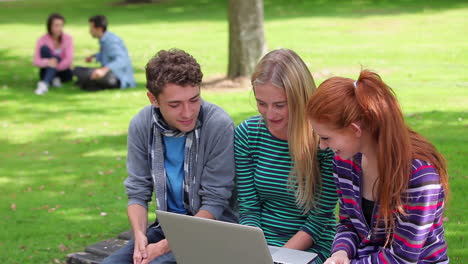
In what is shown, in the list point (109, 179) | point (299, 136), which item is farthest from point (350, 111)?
point (109, 179)

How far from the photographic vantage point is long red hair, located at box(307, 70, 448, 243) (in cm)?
308

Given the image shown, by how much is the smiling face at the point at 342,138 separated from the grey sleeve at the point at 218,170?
0.96 meters

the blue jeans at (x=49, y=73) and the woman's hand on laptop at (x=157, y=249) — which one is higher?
the woman's hand on laptop at (x=157, y=249)

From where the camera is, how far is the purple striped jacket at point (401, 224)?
10.2ft

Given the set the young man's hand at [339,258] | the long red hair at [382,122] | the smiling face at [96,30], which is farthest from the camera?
the smiling face at [96,30]

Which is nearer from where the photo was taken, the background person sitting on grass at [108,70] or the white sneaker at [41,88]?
the background person sitting on grass at [108,70]

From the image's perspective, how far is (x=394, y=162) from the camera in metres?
3.10

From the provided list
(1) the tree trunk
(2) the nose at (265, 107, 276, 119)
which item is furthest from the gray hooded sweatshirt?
(1) the tree trunk

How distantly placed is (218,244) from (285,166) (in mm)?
755

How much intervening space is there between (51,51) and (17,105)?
2097 millimetres

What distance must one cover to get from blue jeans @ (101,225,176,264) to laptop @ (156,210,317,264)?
278mm

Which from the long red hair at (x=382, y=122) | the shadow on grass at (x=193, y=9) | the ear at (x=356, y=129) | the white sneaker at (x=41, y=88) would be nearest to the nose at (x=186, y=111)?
the long red hair at (x=382, y=122)

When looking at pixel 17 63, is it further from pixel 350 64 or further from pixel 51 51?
pixel 350 64

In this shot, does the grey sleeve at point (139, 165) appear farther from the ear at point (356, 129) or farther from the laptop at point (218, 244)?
the ear at point (356, 129)
